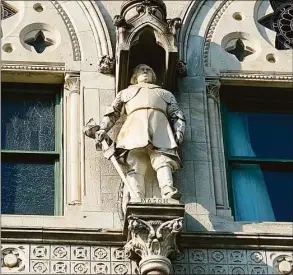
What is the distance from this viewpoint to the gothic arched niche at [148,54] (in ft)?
57.3

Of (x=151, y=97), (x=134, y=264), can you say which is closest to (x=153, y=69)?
(x=151, y=97)

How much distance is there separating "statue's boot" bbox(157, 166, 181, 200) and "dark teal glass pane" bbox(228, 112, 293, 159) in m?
1.56

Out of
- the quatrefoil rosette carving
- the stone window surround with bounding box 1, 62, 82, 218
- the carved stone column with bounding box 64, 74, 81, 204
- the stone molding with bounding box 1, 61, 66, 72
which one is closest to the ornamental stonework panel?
the quatrefoil rosette carving

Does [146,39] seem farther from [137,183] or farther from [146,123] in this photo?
[137,183]

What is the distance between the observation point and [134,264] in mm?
15805

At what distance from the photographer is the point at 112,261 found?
15859 millimetres

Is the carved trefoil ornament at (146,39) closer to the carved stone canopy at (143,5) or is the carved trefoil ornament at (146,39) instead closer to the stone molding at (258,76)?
the carved stone canopy at (143,5)

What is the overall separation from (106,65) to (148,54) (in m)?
0.52

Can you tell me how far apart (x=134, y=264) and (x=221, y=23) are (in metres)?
4.09

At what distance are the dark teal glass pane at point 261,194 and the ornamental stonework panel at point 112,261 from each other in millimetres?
965

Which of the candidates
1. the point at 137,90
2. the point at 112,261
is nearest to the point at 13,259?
the point at 112,261

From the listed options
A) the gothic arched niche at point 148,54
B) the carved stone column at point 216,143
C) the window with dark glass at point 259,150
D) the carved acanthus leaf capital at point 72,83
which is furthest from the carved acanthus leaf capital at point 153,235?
the carved acanthus leaf capital at point 72,83

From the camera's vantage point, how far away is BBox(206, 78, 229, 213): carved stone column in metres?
16.8

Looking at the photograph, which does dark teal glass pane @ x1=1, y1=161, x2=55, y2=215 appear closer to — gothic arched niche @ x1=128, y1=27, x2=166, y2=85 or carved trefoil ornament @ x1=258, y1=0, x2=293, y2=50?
gothic arched niche @ x1=128, y1=27, x2=166, y2=85
